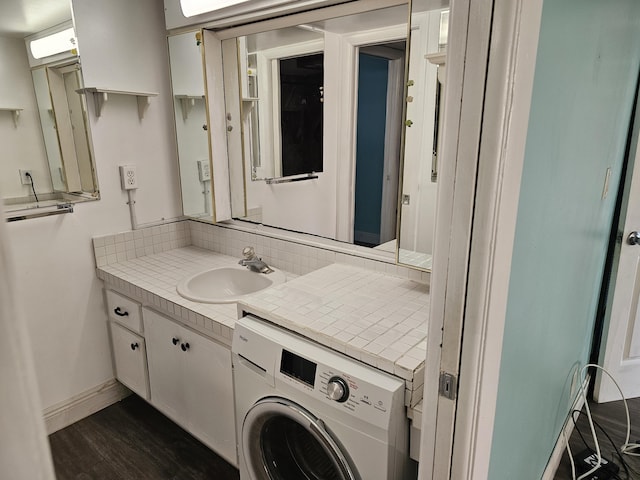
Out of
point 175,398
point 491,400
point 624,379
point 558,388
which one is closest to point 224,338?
point 175,398

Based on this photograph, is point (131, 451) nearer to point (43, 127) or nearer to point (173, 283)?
point (173, 283)

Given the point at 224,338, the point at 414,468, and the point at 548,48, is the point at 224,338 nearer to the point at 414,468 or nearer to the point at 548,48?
the point at 414,468

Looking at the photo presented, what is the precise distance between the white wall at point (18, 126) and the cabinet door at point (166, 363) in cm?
81

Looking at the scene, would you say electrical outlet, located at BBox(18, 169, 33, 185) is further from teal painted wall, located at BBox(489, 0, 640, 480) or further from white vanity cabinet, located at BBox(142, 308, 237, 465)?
teal painted wall, located at BBox(489, 0, 640, 480)

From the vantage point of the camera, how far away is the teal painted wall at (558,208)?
2.98 ft

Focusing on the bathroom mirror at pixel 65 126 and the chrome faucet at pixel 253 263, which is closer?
the bathroom mirror at pixel 65 126

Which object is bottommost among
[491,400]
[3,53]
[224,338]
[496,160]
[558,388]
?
[558,388]

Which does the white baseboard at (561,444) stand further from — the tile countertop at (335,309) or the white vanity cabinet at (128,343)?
the white vanity cabinet at (128,343)

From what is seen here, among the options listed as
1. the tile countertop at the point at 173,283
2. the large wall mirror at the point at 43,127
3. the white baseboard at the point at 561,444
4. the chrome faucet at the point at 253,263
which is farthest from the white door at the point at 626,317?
the large wall mirror at the point at 43,127

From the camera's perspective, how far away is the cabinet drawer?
2094mm

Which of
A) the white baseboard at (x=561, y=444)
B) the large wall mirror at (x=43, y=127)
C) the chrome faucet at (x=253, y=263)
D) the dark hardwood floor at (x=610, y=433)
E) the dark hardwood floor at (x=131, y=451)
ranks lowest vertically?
the dark hardwood floor at (x=131, y=451)

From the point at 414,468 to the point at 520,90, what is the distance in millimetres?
1065

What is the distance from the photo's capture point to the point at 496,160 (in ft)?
2.46

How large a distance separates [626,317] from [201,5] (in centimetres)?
260
